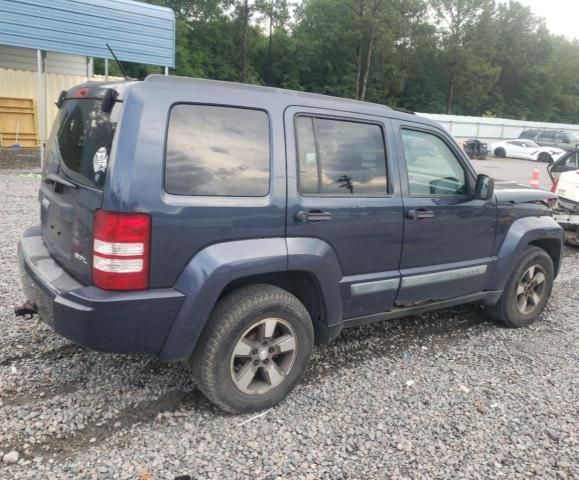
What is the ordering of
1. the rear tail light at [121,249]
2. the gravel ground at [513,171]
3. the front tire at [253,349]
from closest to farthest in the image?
the rear tail light at [121,249] → the front tire at [253,349] → the gravel ground at [513,171]

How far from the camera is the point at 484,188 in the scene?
4.03m

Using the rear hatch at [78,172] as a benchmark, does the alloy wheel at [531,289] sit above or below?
below

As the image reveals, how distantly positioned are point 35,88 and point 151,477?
60.7ft

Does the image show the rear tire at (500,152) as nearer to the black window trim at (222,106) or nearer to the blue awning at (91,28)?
the blue awning at (91,28)

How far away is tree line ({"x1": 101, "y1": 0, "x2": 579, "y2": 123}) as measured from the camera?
46062 millimetres

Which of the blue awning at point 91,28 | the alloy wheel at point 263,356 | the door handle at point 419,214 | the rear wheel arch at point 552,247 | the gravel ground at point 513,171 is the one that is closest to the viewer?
the alloy wheel at point 263,356

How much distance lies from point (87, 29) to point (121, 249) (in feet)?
41.1

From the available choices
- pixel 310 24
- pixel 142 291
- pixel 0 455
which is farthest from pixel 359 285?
pixel 310 24

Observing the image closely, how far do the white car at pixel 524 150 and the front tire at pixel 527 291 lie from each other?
26.1m

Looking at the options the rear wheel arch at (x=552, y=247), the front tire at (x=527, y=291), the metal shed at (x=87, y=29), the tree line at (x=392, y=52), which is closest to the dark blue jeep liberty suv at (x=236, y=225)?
the front tire at (x=527, y=291)

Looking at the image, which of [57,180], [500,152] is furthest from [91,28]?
[500,152]

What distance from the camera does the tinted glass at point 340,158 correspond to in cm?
320

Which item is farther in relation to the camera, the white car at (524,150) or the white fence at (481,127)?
the white fence at (481,127)

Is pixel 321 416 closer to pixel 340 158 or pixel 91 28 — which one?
pixel 340 158
